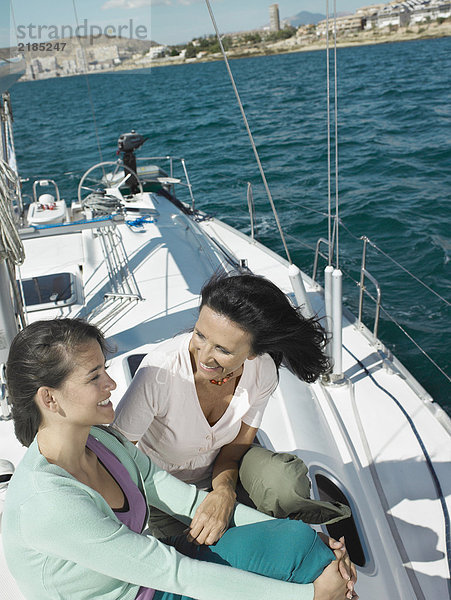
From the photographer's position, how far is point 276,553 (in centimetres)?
134

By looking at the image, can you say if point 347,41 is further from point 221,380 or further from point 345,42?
point 221,380

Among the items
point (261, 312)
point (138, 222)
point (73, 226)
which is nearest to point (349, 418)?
point (261, 312)

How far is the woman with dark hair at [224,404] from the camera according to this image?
162 centimetres

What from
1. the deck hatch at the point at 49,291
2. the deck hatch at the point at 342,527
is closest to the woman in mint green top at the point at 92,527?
the deck hatch at the point at 342,527

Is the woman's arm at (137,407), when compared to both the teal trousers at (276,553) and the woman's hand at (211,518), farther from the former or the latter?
the teal trousers at (276,553)

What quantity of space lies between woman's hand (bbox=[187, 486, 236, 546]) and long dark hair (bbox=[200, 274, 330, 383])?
1.40 ft

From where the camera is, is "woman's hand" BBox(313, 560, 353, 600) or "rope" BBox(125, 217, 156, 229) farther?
"rope" BBox(125, 217, 156, 229)

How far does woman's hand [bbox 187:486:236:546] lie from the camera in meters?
1.46

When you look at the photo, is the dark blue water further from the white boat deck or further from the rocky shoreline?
the rocky shoreline

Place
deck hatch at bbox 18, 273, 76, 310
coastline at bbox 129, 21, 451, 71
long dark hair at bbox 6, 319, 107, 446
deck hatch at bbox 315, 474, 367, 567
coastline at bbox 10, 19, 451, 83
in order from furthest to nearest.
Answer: coastline at bbox 10, 19, 451, 83, coastline at bbox 129, 21, 451, 71, deck hatch at bbox 18, 273, 76, 310, deck hatch at bbox 315, 474, 367, 567, long dark hair at bbox 6, 319, 107, 446

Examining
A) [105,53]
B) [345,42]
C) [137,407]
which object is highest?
[345,42]

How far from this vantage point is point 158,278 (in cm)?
397

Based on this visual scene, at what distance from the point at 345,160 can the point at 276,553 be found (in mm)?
10567

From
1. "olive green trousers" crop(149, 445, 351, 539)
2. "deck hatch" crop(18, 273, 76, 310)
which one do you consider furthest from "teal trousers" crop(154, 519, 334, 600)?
"deck hatch" crop(18, 273, 76, 310)
